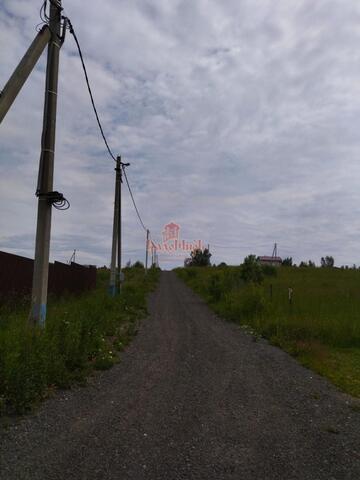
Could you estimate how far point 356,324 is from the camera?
1166 cm

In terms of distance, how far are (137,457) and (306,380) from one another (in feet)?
14.3

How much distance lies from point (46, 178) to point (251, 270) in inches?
628

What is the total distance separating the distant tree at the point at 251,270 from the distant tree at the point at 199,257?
248 ft

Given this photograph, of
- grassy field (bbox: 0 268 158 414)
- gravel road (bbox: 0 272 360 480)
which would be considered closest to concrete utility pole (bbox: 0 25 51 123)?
grassy field (bbox: 0 268 158 414)

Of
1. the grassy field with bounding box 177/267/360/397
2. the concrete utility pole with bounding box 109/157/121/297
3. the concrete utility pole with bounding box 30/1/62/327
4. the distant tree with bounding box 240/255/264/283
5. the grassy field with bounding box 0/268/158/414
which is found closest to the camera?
the grassy field with bounding box 0/268/158/414

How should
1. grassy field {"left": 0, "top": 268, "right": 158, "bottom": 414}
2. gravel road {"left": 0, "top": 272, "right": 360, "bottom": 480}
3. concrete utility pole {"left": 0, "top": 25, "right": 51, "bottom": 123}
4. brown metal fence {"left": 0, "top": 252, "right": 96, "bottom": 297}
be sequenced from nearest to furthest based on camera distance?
gravel road {"left": 0, "top": 272, "right": 360, "bottom": 480} < grassy field {"left": 0, "top": 268, "right": 158, "bottom": 414} < concrete utility pole {"left": 0, "top": 25, "right": 51, "bottom": 123} < brown metal fence {"left": 0, "top": 252, "right": 96, "bottom": 297}

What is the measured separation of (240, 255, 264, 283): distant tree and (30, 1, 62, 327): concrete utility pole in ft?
51.6

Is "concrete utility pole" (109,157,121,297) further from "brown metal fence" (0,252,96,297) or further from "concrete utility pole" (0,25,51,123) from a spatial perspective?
"concrete utility pole" (0,25,51,123)

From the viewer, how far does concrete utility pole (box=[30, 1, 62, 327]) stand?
7.79m

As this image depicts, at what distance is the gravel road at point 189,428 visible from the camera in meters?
3.77

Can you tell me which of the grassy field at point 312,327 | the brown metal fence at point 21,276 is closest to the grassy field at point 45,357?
the brown metal fence at point 21,276

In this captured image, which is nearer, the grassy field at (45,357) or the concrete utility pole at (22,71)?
the grassy field at (45,357)

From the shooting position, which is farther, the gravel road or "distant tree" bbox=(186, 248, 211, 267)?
"distant tree" bbox=(186, 248, 211, 267)

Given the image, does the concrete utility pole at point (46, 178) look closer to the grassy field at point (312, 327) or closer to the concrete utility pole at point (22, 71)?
the concrete utility pole at point (22, 71)
